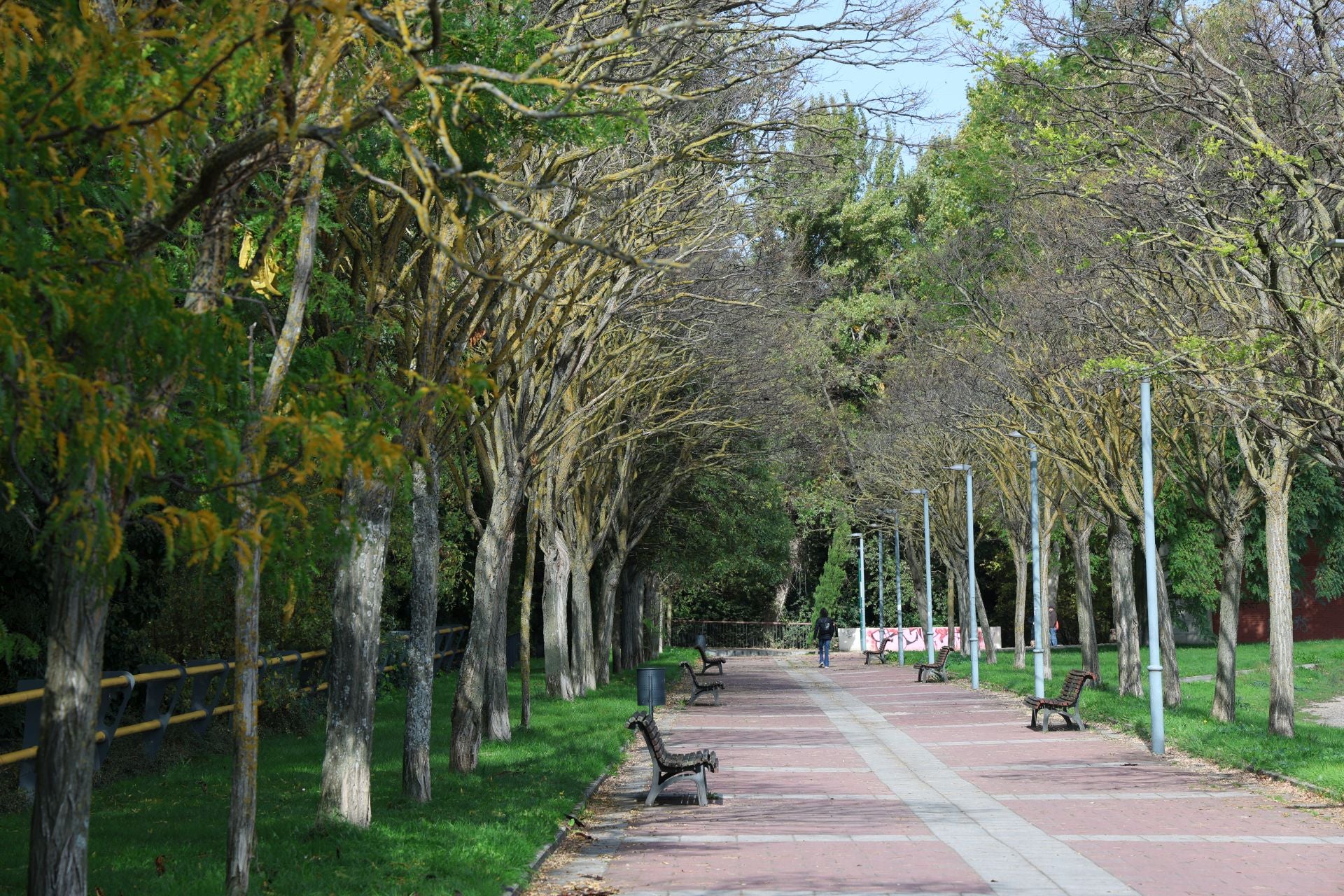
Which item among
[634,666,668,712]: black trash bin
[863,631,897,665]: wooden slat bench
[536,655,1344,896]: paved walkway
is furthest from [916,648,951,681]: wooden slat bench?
[634,666,668,712]: black trash bin

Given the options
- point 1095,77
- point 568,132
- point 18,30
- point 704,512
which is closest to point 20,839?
point 568,132

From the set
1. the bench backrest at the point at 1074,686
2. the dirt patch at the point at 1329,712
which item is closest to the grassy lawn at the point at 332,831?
the bench backrest at the point at 1074,686

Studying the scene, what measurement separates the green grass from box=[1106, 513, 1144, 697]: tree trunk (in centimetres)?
47

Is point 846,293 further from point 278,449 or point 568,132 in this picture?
point 278,449

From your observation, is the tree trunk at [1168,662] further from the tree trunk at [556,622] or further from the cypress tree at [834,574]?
the cypress tree at [834,574]

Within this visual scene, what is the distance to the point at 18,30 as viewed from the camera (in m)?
6.03

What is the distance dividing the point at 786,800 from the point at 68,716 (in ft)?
34.7

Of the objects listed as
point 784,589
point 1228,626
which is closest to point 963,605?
point 784,589

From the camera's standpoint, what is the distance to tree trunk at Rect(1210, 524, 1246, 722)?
2322 cm

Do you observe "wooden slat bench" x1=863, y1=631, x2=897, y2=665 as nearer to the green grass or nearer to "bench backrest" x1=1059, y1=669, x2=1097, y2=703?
the green grass

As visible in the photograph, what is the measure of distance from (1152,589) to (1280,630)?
2.15m

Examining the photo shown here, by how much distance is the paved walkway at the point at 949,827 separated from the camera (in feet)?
35.4

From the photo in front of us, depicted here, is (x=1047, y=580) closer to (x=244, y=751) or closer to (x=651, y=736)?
(x=651, y=736)

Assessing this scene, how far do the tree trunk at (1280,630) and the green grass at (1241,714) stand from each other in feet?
1.19
